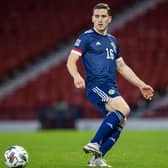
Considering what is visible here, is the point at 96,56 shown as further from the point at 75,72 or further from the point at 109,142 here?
the point at 109,142

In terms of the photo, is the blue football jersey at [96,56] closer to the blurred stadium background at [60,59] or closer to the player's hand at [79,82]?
the player's hand at [79,82]

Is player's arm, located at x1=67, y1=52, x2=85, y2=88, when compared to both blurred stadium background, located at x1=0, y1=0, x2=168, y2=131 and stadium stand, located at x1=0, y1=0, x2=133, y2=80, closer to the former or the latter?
blurred stadium background, located at x1=0, y1=0, x2=168, y2=131

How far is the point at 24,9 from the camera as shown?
25484mm

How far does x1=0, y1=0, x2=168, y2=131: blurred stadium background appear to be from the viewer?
20766 mm

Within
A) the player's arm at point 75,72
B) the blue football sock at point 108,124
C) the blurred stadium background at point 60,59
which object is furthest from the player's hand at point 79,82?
the blurred stadium background at point 60,59

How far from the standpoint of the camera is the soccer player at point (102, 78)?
8320mm

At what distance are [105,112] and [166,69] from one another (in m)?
14.5

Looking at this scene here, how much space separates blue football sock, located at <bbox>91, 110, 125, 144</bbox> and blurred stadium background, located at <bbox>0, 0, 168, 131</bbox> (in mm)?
11465

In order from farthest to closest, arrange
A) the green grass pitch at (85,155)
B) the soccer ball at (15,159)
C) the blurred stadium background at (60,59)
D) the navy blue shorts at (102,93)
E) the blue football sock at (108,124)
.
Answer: the blurred stadium background at (60,59) → the green grass pitch at (85,155) → the navy blue shorts at (102,93) → the blue football sock at (108,124) → the soccer ball at (15,159)

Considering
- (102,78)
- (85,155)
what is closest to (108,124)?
(102,78)

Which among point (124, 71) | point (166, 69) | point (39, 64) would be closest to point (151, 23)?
point (166, 69)

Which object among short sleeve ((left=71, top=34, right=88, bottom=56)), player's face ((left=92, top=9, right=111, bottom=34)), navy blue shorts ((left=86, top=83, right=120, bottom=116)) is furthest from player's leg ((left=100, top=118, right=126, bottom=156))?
player's face ((left=92, top=9, right=111, bottom=34))

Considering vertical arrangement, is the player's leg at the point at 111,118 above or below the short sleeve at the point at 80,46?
below

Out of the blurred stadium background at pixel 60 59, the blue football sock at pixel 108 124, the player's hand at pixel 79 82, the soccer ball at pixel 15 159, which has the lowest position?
the soccer ball at pixel 15 159
